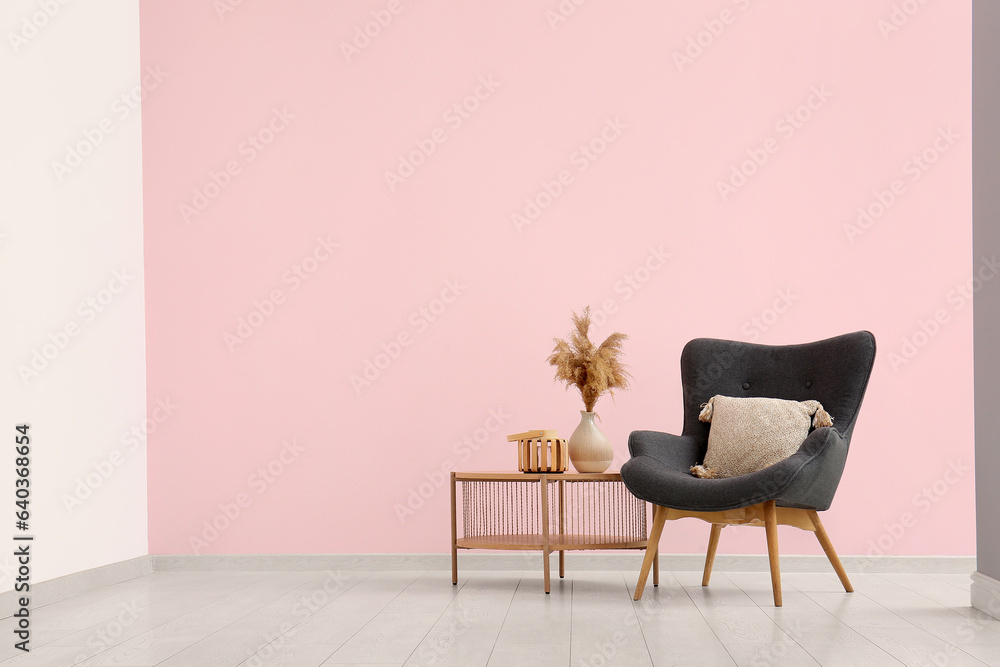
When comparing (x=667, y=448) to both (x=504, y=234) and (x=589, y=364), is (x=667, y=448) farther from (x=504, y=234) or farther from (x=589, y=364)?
(x=504, y=234)

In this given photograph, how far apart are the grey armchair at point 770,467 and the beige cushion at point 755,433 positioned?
9cm

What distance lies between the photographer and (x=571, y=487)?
3.80 m

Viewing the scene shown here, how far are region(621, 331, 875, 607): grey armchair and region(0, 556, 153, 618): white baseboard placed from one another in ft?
7.35

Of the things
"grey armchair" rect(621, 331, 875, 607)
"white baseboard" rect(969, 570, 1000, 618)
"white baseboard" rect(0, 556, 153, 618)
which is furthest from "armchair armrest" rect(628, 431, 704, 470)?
"white baseboard" rect(0, 556, 153, 618)

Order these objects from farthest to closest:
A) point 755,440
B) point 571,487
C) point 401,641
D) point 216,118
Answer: point 216,118 < point 571,487 < point 755,440 < point 401,641

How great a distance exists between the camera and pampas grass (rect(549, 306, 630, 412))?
11.4 ft

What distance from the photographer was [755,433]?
3.23 m

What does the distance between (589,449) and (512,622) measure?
36.6 inches

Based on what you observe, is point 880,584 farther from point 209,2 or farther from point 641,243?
point 209,2

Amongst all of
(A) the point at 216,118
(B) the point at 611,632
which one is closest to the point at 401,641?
(B) the point at 611,632

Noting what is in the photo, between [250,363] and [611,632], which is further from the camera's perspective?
[250,363]

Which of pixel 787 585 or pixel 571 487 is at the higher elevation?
pixel 571 487

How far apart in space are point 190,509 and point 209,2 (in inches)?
97.7

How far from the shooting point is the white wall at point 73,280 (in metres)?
3.22
